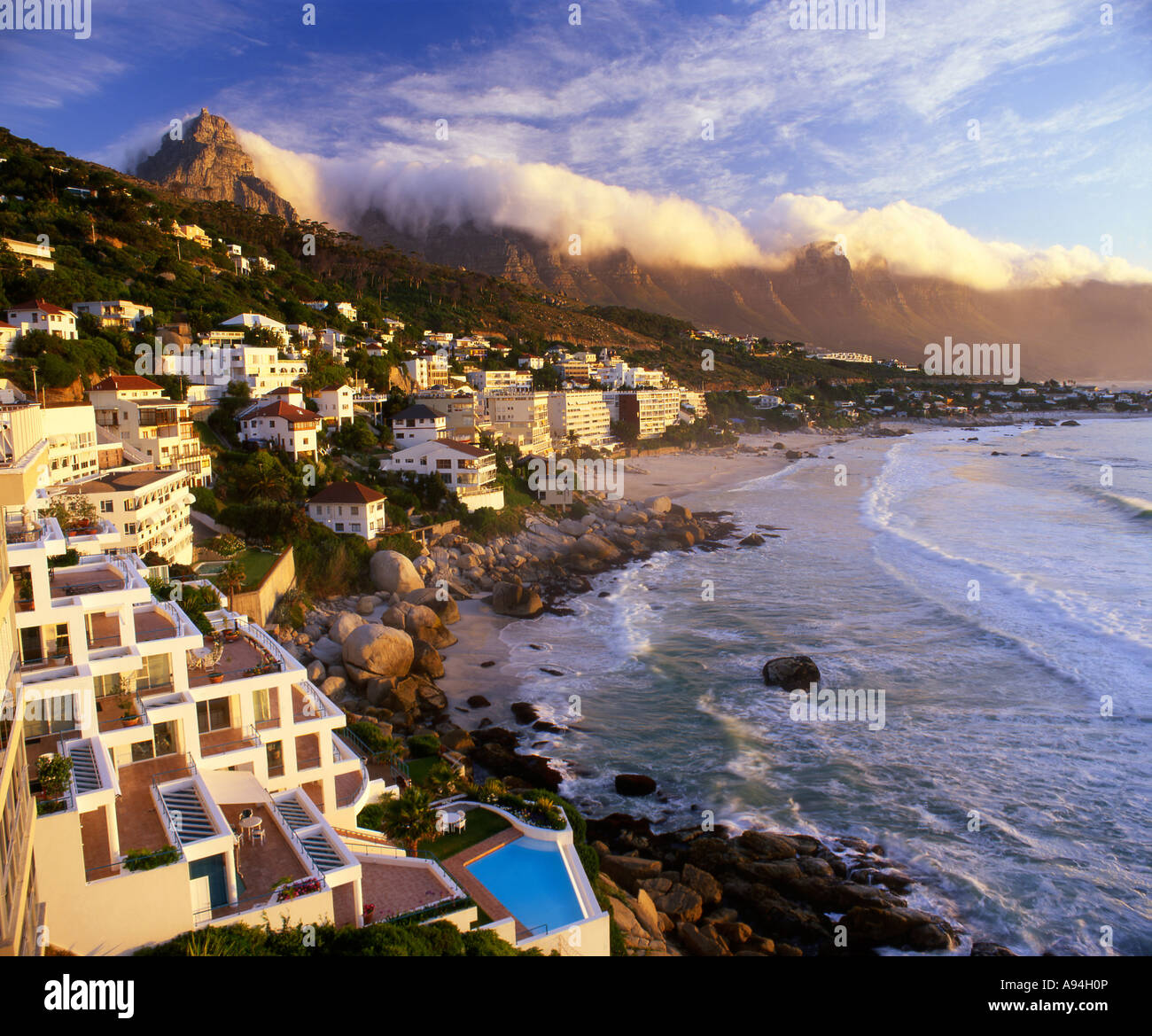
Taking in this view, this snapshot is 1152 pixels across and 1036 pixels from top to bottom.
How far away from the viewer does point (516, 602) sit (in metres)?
A: 29.0

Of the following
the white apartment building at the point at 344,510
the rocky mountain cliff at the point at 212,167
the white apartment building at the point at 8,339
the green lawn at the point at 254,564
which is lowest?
the green lawn at the point at 254,564

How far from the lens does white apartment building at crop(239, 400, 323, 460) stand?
1449 inches

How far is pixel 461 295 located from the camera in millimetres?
110750

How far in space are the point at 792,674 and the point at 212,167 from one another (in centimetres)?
17572

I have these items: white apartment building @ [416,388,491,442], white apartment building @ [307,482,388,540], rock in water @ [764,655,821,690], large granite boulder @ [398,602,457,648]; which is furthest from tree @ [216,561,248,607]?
white apartment building @ [416,388,491,442]

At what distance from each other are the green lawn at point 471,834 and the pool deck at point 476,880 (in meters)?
0.13

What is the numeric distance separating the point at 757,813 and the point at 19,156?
74.9 m

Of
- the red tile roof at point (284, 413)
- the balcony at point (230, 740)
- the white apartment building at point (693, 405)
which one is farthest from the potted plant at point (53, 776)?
the white apartment building at point (693, 405)

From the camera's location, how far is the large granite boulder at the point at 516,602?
1134 inches

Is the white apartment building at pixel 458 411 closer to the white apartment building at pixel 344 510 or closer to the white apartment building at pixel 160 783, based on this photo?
the white apartment building at pixel 344 510

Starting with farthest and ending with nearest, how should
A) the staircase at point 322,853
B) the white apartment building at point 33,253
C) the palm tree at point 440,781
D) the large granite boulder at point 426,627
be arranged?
the white apartment building at point 33,253, the large granite boulder at point 426,627, the palm tree at point 440,781, the staircase at point 322,853
